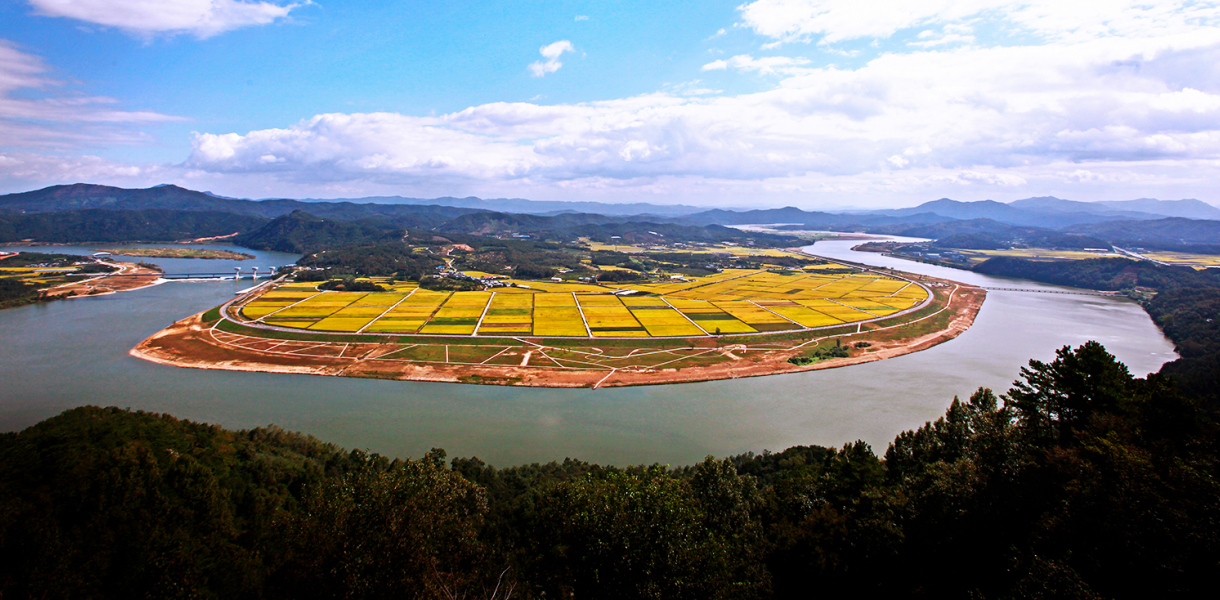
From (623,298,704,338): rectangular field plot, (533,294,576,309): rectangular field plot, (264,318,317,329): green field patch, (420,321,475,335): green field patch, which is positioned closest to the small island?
(264,318,317,329): green field patch

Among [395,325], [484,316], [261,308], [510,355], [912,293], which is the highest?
[912,293]

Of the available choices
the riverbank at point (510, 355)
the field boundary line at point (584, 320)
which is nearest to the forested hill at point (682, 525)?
the riverbank at point (510, 355)

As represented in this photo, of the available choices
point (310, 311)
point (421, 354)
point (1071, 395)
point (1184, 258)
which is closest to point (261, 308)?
point (310, 311)

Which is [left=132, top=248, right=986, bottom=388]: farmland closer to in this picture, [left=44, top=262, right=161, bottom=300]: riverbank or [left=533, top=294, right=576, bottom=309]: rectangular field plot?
A: [left=533, top=294, right=576, bottom=309]: rectangular field plot

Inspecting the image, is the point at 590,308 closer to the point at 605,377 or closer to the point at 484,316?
the point at 484,316

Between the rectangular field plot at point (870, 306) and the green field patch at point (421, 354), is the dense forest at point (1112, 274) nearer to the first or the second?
the rectangular field plot at point (870, 306)
